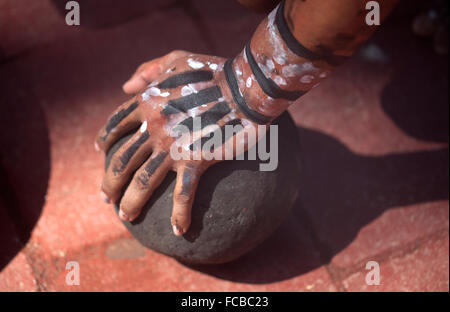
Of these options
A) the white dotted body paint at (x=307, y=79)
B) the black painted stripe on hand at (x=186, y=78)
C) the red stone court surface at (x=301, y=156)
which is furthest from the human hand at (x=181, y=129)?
the red stone court surface at (x=301, y=156)

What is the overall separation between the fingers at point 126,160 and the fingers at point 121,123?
0.12ft

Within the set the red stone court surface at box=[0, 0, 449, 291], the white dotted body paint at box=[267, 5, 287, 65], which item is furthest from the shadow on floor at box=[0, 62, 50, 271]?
the white dotted body paint at box=[267, 5, 287, 65]

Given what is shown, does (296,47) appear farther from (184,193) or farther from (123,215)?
(123,215)

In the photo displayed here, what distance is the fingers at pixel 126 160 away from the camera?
1.12 meters

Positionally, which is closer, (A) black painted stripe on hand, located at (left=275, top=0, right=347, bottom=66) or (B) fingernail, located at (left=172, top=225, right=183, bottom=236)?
(A) black painted stripe on hand, located at (left=275, top=0, right=347, bottom=66)

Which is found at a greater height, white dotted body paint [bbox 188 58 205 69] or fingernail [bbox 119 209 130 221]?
white dotted body paint [bbox 188 58 205 69]

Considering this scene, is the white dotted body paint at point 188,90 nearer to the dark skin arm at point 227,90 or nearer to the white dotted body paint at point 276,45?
the dark skin arm at point 227,90

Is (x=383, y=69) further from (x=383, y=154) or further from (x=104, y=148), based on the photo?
Result: (x=104, y=148)

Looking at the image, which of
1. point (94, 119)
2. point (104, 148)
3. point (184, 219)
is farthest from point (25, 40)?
point (184, 219)

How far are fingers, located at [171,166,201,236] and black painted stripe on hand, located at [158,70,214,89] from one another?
0.19 m

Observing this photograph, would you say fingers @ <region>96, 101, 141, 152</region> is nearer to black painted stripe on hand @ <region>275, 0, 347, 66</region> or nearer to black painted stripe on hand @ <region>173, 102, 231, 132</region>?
black painted stripe on hand @ <region>173, 102, 231, 132</region>

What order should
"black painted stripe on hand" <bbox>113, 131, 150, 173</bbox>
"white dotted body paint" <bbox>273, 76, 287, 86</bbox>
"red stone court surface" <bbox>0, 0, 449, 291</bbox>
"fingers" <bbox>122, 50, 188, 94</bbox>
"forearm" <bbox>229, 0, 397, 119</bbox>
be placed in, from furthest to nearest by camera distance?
"red stone court surface" <bbox>0, 0, 449, 291</bbox> → "fingers" <bbox>122, 50, 188, 94</bbox> → "black painted stripe on hand" <bbox>113, 131, 150, 173</bbox> → "white dotted body paint" <bbox>273, 76, 287, 86</bbox> → "forearm" <bbox>229, 0, 397, 119</bbox>

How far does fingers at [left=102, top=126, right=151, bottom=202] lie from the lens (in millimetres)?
1124

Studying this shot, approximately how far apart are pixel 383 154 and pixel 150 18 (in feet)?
2.92
